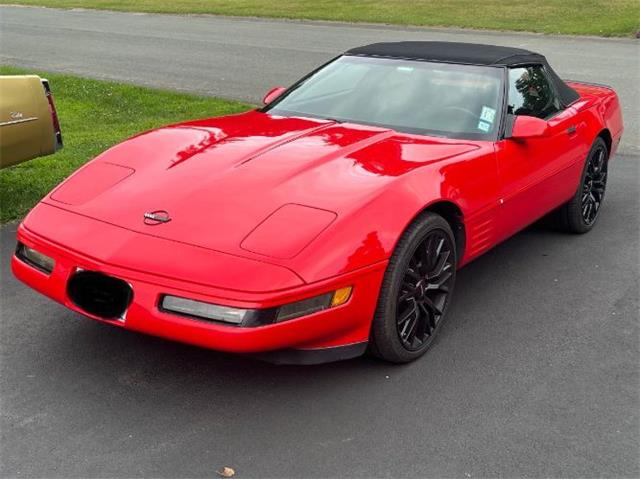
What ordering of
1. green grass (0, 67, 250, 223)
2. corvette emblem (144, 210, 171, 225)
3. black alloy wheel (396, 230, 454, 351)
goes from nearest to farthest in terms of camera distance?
1. corvette emblem (144, 210, 171, 225)
2. black alloy wheel (396, 230, 454, 351)
3. green grass (0, 67, 250, 223)

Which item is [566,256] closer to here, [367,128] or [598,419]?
[367,128]

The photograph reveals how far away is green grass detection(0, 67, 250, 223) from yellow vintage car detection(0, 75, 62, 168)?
612mm

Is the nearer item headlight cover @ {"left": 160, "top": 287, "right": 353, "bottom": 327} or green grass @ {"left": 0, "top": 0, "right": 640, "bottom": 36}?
headlight cover @ {"left": 160, "top": 287, "right": 353, "bottom": 327}

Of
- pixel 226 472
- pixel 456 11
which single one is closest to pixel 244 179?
pixel 226 472

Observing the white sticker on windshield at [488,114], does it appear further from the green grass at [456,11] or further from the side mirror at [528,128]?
the green grass at [456,11]

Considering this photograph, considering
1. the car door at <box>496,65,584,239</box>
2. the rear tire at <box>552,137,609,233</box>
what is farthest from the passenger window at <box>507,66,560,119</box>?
the rear tire at <box>552,137,609,233</box>

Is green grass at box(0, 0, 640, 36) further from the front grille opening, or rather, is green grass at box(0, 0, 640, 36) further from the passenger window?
the front grille opening

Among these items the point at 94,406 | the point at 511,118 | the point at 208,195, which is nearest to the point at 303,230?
the point at 208,195

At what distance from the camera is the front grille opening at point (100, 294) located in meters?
3.20

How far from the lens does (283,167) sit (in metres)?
3.80

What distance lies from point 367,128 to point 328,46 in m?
12.3

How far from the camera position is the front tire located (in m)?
3.47

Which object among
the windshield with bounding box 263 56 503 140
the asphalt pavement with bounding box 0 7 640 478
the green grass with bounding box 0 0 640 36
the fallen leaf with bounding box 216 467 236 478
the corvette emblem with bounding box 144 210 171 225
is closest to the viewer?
the fallen leaf with bounding box 216 467 236 478

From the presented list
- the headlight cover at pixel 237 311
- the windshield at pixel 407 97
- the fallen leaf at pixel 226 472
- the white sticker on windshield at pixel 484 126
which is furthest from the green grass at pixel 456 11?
the fallen leaf at pixel 226 472
